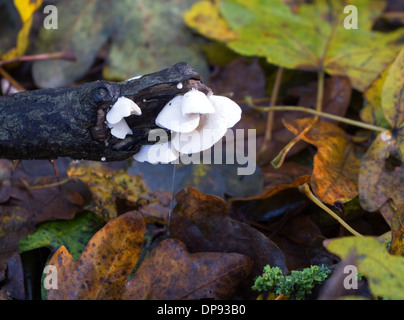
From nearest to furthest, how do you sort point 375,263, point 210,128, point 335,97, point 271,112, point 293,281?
1. point 375,263
2. point 293,281
3. point 210,128
4. point 335,97
5. point 271,112

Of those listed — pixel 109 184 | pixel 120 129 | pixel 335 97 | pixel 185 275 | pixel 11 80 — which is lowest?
pixel 185 275

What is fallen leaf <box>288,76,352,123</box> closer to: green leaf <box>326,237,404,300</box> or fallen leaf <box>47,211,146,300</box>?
green leaf <box>326,237,404,300</box>

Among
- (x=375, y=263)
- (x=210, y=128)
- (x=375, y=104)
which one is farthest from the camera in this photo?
(x=375, y=104)

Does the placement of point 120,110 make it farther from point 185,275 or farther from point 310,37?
point 310,37

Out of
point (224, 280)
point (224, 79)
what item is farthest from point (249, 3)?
point (224, 280)
